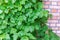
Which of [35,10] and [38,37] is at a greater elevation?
[35,10]

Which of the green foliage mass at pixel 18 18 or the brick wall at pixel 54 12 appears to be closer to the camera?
the green foliage mass at pixel 18 18

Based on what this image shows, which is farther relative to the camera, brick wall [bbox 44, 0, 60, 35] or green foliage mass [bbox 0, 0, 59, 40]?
brick wall [bbox 44, 0, 60, 35]

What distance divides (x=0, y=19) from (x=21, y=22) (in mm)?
330

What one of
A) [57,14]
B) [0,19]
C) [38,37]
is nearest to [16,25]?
[0,19]

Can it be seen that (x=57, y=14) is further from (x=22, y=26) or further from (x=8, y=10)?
(x=8, y=10)

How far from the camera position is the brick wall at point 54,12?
Result: 126 inches

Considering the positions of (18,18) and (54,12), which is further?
(54,12)

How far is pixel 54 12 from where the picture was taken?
127 inches

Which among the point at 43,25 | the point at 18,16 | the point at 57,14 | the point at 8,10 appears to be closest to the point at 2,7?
the point at 8,10

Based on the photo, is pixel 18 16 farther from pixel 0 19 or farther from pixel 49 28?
pixel 49 28

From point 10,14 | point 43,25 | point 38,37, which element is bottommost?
point 38,37

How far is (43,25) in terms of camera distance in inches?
123

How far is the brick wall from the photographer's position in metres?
3.20

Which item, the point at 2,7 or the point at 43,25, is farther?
the point at 43,25
